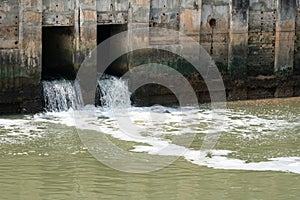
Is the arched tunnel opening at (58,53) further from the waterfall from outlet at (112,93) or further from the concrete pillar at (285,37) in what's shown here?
the concrete pillar at (285,37)

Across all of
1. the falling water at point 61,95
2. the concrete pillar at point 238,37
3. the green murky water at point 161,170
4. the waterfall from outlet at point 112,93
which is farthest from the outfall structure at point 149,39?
the green murky water at point 161,170

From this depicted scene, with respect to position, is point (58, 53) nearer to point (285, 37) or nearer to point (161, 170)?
point (285, 37)

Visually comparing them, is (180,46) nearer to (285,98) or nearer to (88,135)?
(285,98)

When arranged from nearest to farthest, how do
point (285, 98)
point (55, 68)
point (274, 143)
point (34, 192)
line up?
point (34, 192)
point (274, 143)
point (55, 68)
point (285, 98)

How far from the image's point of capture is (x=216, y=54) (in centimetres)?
1792

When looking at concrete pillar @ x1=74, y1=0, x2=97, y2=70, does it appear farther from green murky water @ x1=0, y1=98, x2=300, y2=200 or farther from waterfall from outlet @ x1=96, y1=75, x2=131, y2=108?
green murky water @ x1=0, y1=98, x2=300, y2=200

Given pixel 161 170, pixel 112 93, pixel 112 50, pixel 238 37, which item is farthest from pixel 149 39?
pixel 161 170

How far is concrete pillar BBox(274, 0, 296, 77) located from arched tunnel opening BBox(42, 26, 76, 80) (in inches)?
184

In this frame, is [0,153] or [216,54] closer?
[0,153]

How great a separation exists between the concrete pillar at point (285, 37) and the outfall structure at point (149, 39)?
0.07ft

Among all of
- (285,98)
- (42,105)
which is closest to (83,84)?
(42,105)

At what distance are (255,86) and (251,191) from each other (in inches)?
282

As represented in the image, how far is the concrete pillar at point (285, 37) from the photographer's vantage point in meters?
18.3

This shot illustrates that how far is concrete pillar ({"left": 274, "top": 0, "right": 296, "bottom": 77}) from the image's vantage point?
18328 millimetres
